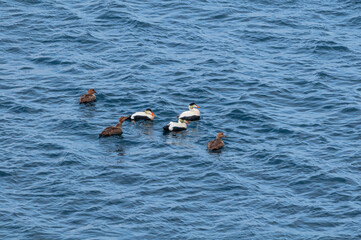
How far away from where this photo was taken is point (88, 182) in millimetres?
27094

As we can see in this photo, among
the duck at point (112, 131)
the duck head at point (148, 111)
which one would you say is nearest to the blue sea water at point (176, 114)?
the duck at point (112, 131)

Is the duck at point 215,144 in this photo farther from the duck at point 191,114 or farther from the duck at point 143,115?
the duck at point 143,115

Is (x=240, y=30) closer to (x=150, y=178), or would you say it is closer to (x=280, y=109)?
(x=280, y=109)

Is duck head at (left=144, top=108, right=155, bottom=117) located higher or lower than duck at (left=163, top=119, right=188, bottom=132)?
higher

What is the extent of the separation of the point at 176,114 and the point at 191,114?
1529 mm

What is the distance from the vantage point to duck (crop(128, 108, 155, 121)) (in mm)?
32938

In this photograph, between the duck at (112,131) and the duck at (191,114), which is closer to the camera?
the duck at (112,131)

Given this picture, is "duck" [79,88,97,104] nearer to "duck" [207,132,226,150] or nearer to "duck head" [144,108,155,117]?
"duck head" [144,108,155,117]

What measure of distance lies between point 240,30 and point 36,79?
14250 mm

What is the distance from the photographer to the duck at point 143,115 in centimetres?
3294

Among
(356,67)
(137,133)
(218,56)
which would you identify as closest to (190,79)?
(218,56)

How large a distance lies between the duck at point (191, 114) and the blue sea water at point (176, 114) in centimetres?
38

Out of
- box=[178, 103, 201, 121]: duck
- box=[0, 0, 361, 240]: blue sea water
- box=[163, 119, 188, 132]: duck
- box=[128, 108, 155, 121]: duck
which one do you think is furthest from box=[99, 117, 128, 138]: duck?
box=[178, 103, 201, 121]: duck

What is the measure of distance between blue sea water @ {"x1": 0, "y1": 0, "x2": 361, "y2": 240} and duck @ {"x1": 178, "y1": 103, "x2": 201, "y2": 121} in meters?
0.38
